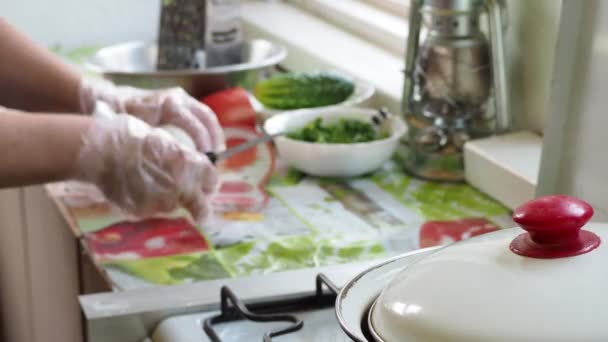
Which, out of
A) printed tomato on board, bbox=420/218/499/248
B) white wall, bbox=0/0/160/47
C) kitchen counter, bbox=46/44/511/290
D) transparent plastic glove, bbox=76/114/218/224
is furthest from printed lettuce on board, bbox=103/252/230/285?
white wall, bbox=0/0/160/47

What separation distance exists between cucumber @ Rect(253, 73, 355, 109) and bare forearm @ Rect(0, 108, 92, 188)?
41cm

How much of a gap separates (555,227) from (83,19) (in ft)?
5.40

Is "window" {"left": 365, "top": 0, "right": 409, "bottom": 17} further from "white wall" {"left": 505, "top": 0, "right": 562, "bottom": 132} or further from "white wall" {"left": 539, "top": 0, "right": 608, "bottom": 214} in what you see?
"white wall" {"left": 539, "top": 0, "right": 608, "bottom": 214}

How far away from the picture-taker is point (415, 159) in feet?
4.30

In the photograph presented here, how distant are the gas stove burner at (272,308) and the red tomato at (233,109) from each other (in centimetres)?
67

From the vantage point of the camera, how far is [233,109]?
1521 mm

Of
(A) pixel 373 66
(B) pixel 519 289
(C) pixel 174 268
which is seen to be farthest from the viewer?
(A) pixel 373 66

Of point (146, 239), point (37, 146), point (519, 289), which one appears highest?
point (519, 289)

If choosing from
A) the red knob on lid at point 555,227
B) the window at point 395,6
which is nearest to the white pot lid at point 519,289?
the red knob on lid at point 555,227

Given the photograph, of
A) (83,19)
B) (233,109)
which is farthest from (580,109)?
(83,19)

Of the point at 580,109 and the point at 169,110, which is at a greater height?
the point at 580,109

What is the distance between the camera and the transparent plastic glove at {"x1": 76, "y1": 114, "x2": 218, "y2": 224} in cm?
114

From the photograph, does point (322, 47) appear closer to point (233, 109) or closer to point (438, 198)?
point (233, 109)

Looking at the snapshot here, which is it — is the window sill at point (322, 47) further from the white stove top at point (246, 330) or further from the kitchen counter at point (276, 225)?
the white stove top at point (246, 330)
